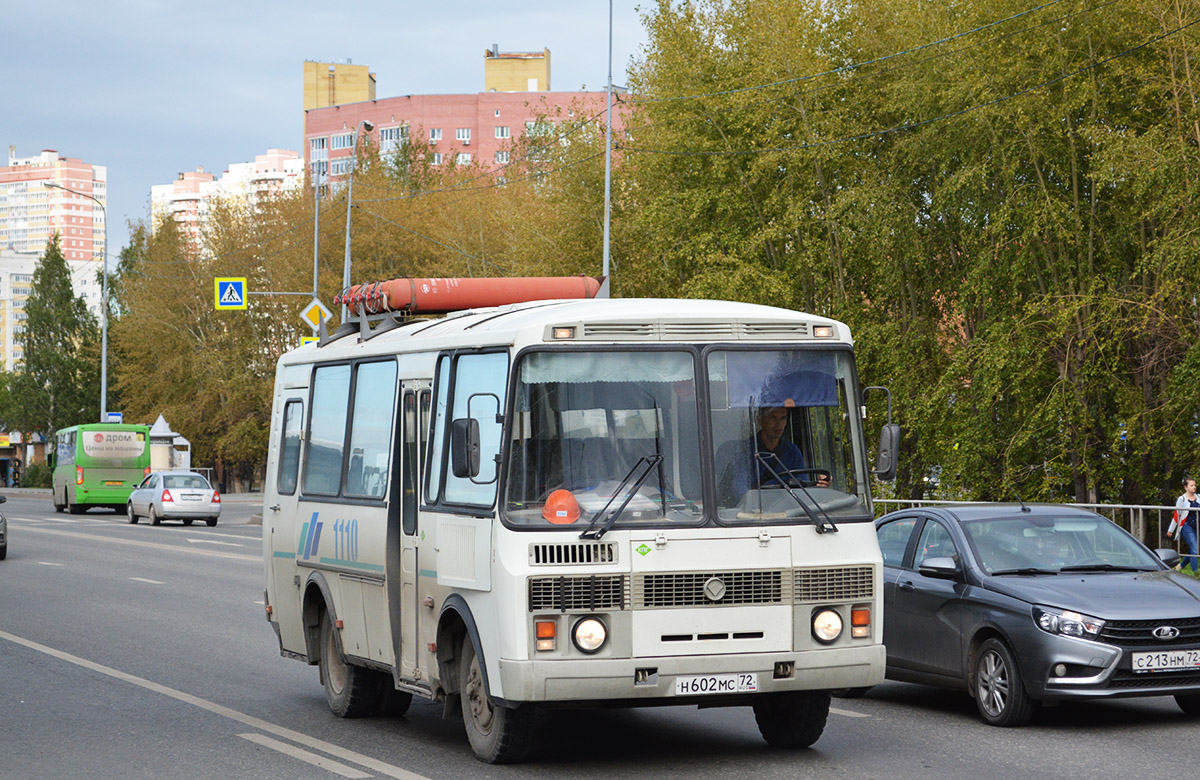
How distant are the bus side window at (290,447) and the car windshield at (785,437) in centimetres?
436

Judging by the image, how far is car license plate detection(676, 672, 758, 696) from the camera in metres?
8.27

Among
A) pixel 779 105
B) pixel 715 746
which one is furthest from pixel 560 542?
pixel 779 105

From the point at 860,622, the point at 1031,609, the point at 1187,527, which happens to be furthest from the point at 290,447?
the point at 1187,527

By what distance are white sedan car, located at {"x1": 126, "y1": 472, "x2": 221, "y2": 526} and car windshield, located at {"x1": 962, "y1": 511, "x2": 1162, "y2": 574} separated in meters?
35.0

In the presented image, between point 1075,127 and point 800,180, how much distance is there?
8.45 meters

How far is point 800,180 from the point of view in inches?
1383

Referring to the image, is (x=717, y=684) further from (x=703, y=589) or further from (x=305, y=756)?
(x=305, y=756)

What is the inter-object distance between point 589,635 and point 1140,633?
12.4 feet

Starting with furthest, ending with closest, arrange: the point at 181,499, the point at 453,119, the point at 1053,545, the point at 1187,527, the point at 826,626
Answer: the point at 453,119 < the point at 181,499 < the point at 1187,527 < the point at 1053,545 < the point at 826,626

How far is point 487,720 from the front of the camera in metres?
8.73

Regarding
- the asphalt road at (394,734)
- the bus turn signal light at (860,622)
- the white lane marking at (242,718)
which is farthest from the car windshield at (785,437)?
the white lane marking at (242,718)

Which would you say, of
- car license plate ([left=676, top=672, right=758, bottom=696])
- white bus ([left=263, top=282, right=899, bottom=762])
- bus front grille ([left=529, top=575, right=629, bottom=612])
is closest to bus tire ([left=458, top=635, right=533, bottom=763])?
white bus ([left=263, top=282, right=899, bottom=762])

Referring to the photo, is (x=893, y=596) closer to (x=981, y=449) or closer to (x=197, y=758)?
(x=197, y=758)

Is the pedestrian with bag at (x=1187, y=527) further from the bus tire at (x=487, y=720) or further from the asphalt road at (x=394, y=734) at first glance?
the bus tire at (x=487, y=720)
